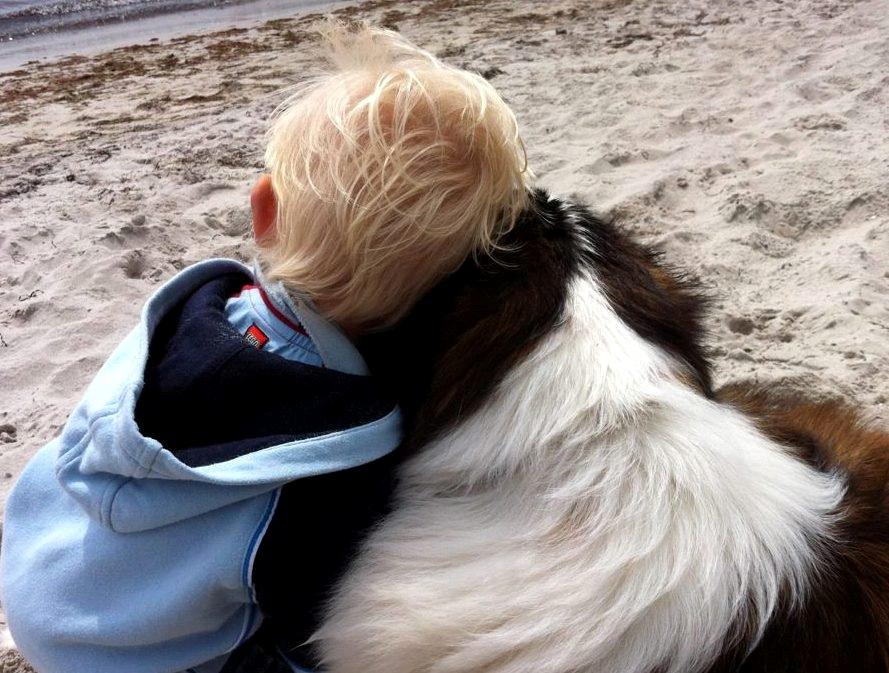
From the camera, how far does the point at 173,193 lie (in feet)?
12.5

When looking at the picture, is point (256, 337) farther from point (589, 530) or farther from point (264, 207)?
point (589, 530)

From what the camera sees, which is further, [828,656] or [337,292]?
[337,292]

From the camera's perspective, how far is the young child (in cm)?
121

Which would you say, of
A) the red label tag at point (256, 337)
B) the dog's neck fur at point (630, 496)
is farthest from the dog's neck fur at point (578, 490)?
the red label tag at point (256, 337)

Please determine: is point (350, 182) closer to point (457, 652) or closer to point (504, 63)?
point (457, 652)

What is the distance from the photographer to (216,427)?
1.33 meters

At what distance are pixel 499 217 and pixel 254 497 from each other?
2.05 feet

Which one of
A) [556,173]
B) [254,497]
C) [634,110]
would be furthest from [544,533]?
[634,110]

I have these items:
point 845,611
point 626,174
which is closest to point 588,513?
point 845,611

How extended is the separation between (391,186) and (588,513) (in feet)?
1.87

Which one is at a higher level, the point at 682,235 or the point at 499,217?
Answer: the point at 499,217

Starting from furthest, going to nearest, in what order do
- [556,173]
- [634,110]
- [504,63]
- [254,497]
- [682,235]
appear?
[504,63] → [634,110] → [556,173] → [682,235] → [254,497]

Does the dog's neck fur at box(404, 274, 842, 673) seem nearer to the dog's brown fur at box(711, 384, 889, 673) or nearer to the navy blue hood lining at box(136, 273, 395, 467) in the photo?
the dog's brown fur at box(711, 384, 889, 673)

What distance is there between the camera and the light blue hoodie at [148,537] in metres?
1.25
